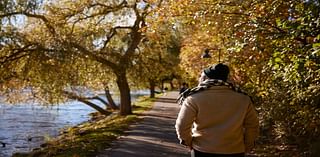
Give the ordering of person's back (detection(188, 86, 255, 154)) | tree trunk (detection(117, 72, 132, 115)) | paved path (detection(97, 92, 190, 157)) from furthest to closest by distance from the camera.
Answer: tree trunk (detection(117, 72, 132, 115))
paved path (detection(97, 92, 190, 157))
person's back (detection(188, 86, 255, 154))

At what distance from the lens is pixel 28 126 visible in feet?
103

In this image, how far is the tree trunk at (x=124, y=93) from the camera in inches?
1027

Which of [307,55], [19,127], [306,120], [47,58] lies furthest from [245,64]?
[19,127]

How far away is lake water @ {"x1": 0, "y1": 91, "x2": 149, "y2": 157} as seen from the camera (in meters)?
22.5

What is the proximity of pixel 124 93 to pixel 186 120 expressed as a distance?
Result: 2219 centimetres

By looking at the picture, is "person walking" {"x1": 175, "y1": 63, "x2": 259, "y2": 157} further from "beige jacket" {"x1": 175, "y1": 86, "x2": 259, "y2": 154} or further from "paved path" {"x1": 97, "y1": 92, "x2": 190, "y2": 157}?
"paved path" {"x1": 97, "y1": 92, "x2": 190, "y2": 157}

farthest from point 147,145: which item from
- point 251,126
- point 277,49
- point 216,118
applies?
point 216,118

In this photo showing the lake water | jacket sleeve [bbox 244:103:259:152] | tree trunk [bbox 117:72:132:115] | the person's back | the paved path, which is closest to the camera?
the person's back

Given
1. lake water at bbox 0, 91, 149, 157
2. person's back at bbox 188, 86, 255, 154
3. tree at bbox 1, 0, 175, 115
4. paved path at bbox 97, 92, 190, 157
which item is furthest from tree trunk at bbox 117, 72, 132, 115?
person's back at bbox 188, 86, 255, 154

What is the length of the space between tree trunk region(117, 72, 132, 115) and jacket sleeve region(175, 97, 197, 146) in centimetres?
2038

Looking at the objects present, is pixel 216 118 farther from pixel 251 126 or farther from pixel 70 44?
pixel 70 44

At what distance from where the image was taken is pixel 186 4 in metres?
11.7

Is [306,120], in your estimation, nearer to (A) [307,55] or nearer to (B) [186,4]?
(A) [307,55]

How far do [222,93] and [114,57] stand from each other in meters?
20.0
